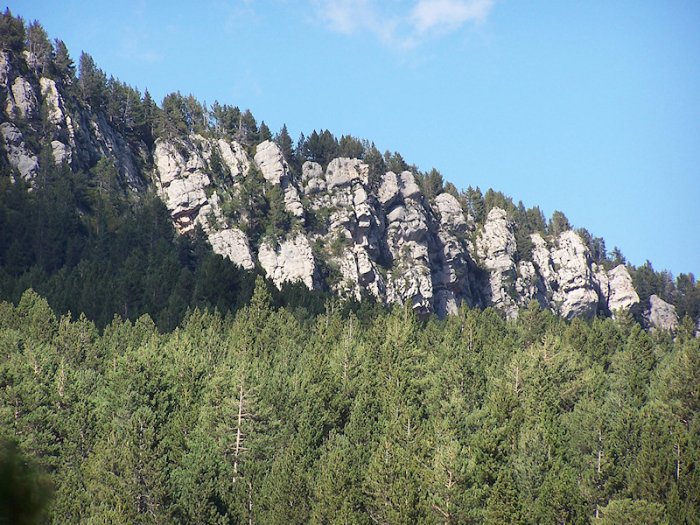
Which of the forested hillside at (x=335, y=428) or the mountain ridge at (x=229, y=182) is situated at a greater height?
the mountain ridge at (x=229, y=182)

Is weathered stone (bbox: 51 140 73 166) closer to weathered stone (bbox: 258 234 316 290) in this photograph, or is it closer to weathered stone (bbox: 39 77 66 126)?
weathered stone (bbox: 39 77 66 126)

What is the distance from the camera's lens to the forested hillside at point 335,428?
47.0 meters

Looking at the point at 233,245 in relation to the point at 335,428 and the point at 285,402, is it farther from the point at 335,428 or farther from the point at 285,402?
the point at 335,428

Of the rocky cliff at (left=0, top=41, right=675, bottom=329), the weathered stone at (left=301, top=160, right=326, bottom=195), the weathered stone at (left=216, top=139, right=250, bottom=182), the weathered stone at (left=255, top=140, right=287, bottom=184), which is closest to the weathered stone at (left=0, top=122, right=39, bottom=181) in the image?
the rocky cliff at (left=0, top=41, right=675, bottom=329)

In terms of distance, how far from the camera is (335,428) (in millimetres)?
62375

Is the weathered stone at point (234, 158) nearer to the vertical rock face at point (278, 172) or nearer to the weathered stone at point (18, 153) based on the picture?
the vertical rock face at point (278, 172)

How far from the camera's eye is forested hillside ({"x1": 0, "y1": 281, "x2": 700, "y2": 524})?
47031mm

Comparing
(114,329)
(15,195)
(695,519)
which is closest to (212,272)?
(114,329)

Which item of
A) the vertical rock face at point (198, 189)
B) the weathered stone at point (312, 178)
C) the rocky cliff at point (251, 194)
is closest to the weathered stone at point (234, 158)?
the vertical rock face at point (198, 189)

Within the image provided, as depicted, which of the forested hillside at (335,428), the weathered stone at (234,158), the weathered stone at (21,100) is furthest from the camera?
the weathered stone at (234,158)

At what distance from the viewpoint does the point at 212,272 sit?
113625 millimetres

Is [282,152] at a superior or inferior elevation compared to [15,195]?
superior

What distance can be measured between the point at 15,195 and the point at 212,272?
48.5m

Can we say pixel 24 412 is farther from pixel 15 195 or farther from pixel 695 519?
pixel 15 195
